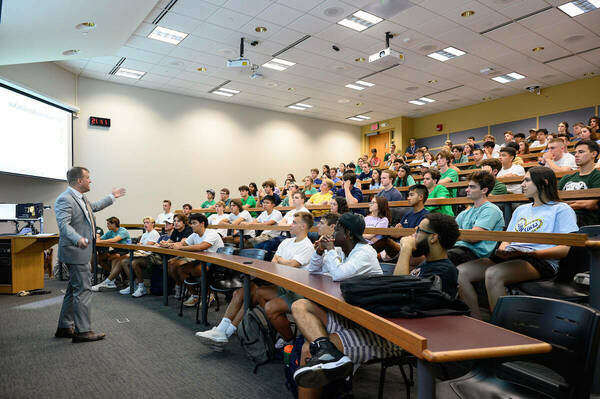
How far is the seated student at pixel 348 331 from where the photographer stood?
1769mm

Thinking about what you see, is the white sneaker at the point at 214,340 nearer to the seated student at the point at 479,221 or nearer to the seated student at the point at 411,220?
the seated student at the point at 411,220

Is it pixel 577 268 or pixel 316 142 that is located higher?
pixel 316 142

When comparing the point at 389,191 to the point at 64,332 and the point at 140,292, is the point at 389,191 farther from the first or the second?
the point at 64,332

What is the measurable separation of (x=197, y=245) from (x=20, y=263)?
308 centimetres

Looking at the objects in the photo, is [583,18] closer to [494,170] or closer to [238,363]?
[494,170]

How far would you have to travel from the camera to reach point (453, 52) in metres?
7.79

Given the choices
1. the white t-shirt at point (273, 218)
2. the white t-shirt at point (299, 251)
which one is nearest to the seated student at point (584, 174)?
the white t-shirt at point (299, 251)

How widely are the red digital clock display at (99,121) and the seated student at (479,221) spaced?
855 centimetres

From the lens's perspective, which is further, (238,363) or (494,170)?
(494,170)

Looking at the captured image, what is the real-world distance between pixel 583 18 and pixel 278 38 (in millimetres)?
5231

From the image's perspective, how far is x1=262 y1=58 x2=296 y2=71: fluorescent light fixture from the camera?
813 cm

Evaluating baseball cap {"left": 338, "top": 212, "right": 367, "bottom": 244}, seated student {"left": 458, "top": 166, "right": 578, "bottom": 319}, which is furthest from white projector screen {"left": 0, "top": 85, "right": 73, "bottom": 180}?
seated student {"left": 458, "top": 166, "right": 578, "bottom": 319}

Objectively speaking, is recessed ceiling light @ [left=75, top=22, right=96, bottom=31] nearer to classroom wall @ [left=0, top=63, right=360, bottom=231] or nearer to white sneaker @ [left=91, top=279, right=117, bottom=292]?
classroom wall @ [left=0, top=63, right=360, bottom=231]

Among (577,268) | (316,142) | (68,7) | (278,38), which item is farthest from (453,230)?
(316,142)
